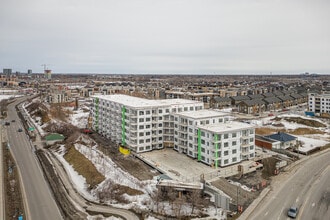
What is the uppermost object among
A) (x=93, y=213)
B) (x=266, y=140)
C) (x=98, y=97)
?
(x=98, y=97)

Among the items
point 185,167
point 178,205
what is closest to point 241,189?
point 178,205

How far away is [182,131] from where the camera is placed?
1531 inches

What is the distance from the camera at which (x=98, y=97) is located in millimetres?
53250

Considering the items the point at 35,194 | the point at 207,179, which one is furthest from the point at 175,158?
the point at 35,194

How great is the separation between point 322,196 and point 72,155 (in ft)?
102

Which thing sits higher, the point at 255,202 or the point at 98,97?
the point at 98,97

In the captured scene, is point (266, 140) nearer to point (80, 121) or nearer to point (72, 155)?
point (72, 155)

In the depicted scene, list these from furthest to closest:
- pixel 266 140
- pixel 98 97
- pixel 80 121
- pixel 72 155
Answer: pixel 80 121, pixel 98 97, pixel 266 140, pixel 72 155

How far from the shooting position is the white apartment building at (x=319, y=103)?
71.6 meters

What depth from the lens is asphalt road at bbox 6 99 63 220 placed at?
80.6ft

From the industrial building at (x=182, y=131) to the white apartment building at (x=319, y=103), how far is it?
1727 inches

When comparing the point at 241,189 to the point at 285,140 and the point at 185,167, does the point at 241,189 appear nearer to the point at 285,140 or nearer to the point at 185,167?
the point at 185,167

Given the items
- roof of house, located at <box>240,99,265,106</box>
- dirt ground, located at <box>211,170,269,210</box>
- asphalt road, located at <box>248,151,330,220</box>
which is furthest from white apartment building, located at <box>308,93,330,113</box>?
dirt ground, located at <box>211,170,269,210</box>

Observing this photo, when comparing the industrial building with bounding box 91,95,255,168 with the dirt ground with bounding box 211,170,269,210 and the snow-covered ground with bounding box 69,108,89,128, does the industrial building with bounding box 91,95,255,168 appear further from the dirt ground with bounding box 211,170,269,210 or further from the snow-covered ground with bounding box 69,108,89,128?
the snow-covered ground with bounding box 69,108,89,128
